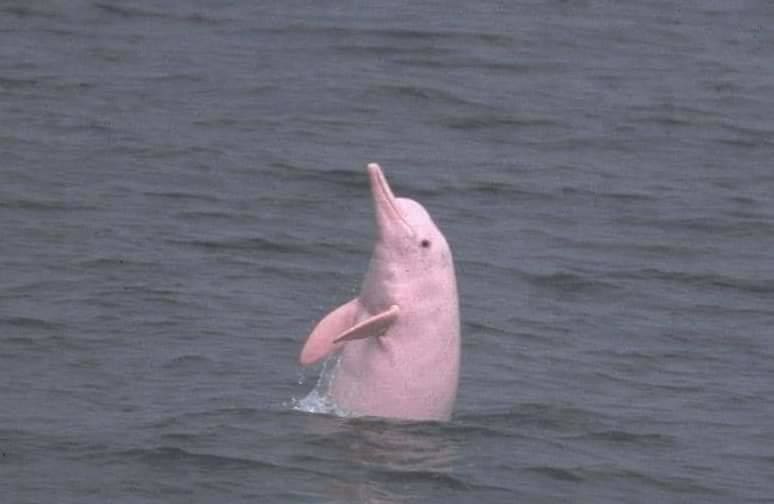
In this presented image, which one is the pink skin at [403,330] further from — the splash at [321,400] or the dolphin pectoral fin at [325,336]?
the splash at [321,400]

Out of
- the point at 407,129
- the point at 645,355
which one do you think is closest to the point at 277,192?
the point at 407,129

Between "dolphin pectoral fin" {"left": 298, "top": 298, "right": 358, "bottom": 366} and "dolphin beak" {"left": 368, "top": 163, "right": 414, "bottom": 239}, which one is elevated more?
"dolphin beak" {"left": 368, "top": 163, "right": 414, "bottom": 239}

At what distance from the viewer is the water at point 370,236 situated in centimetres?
1664

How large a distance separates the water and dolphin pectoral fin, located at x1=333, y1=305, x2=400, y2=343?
0.72 metres

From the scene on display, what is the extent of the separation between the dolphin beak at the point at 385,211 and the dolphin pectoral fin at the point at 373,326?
608mm

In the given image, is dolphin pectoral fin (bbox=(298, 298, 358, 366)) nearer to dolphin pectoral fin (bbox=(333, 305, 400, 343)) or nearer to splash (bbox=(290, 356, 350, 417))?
dolphin pectoral fin (bbox=(333, 305, 400, 343))

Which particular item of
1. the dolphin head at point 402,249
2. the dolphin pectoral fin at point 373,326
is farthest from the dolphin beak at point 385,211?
the dolphin pectoral fin at point 373,326

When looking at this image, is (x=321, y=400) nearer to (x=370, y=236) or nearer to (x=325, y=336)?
(x=325, y=336)

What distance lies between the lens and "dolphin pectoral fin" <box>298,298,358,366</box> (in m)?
17.0

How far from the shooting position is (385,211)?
17.4 metres

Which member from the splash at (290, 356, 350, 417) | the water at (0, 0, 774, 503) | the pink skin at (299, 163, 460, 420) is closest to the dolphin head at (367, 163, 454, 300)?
the pink skin at (299, 163, 460, 420)

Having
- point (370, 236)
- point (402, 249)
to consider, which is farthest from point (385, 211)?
point (370, 236)

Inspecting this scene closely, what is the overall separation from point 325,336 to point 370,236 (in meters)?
6.42

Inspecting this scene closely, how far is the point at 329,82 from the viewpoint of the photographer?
1175 inches
